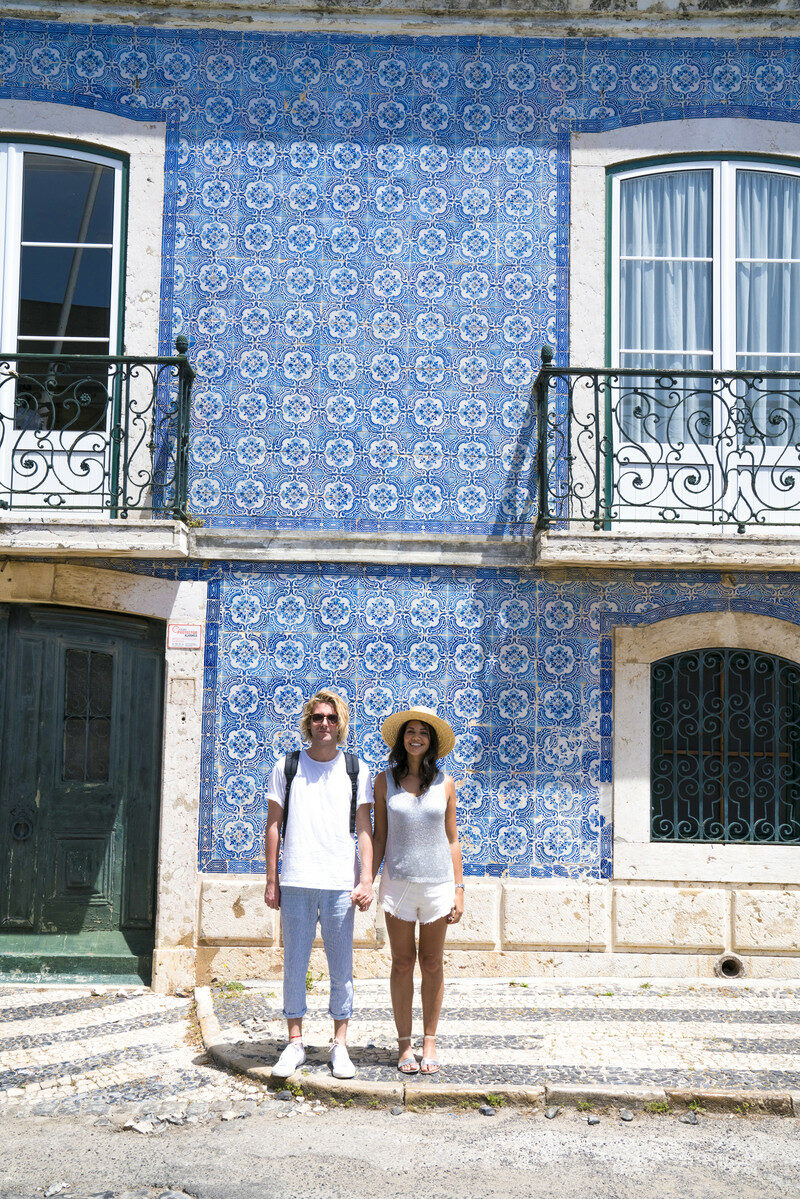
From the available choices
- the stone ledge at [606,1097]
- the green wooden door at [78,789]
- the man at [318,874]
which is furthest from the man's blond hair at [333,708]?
the green wooden door at [78,789]

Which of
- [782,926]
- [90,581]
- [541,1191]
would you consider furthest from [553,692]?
[541,1191]

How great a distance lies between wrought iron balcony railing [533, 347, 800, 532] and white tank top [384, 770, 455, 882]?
2.60 metres

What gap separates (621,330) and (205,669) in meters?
3.61

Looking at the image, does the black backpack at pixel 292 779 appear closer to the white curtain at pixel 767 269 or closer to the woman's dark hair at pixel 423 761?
the woman's dark hair at pixel 423 761

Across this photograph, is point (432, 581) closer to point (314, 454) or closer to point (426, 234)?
point (314, 454)

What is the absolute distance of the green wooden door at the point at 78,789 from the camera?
7.32 meters

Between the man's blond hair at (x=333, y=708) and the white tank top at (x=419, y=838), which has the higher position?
the man's blond hair at (x=333, y=708)

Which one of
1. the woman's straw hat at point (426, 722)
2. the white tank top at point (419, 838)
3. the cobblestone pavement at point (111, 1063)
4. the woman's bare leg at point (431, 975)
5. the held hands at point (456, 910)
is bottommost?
the cobblestone pavement at point (111, 1063)

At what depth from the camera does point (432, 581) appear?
7375 millimetres

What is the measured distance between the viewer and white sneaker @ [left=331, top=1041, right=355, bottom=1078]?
4996mm

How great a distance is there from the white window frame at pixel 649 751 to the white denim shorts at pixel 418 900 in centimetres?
243

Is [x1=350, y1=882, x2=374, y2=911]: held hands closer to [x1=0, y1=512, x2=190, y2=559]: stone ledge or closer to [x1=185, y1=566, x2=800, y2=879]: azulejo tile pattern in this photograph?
[x1=185, y1=566, x2=800, y2=879]: azulejo tile pattern

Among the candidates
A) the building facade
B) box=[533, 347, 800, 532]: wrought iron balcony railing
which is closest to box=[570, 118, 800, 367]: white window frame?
the building facade

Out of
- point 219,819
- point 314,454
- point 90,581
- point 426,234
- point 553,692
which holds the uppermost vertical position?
point 426,234
